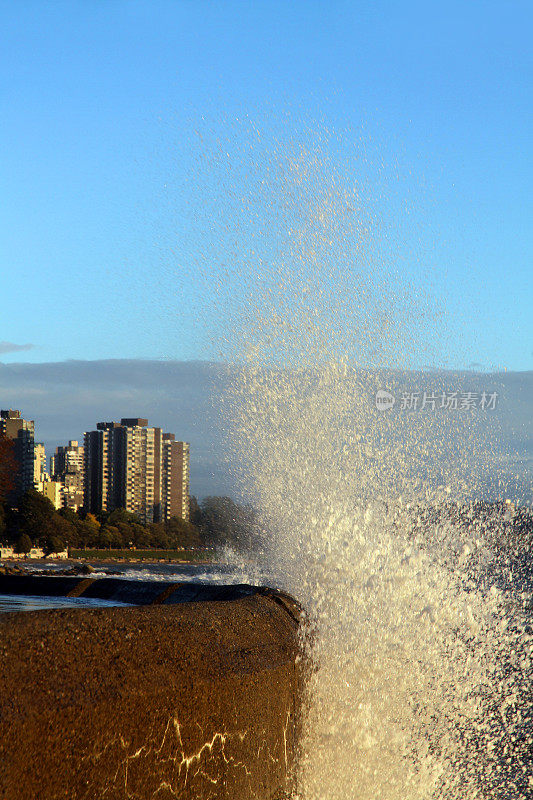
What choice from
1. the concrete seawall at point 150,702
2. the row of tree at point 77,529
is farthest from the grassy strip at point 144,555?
the concrete seawall at point 150,702

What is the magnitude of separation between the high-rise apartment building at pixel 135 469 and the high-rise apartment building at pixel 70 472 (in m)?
3.70

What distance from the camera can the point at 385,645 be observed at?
18.1 ft

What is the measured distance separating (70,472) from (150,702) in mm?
148775

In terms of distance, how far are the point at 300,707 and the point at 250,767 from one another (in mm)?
677

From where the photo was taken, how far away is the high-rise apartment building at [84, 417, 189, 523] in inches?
5027

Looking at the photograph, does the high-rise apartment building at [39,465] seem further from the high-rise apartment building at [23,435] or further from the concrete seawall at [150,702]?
the concrete seawall at [150,702]

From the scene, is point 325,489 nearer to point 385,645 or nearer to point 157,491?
point 385,645

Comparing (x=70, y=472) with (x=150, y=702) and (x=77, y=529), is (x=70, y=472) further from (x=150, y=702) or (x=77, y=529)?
(x=150, y=702)

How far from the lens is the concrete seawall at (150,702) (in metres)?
2.60

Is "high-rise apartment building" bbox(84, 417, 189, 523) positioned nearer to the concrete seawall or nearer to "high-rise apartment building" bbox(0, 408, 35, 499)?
"high-rise apartment building" bbox(0, 408, 35, 499)

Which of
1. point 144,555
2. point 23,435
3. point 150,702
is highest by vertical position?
point 150,702

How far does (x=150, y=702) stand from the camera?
3045 millimetres

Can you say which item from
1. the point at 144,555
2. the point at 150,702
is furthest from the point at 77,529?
the point at 150,702

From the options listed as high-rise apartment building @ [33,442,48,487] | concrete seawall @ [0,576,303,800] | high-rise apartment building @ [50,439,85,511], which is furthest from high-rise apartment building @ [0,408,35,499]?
concrete seawall @ [0,576,303,800]
